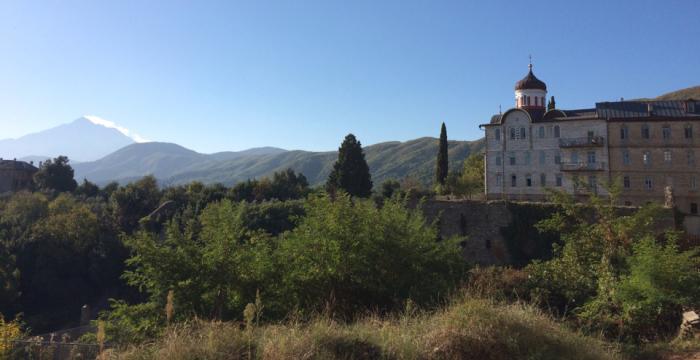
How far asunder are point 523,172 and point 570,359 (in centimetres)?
3349

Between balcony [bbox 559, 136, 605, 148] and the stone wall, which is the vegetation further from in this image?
balcony [bbox 559, 136, 605, 148]

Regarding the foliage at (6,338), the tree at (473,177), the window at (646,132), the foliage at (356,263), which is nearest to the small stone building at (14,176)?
the tree at (473,177)

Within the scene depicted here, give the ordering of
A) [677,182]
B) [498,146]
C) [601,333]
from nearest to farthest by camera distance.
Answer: [601,333], [677,182], [498,146]

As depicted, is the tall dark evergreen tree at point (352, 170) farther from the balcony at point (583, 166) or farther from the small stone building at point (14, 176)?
the small stone building at point (14, 176)

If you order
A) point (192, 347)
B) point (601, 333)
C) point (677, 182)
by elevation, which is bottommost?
point (601, 333)

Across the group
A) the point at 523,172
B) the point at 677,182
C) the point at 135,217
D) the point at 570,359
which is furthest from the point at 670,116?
the point at 135,217

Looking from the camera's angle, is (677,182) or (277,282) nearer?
(277,282)

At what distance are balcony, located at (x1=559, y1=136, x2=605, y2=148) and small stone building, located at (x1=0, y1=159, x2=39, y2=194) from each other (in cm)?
8016

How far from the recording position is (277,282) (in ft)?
30.6

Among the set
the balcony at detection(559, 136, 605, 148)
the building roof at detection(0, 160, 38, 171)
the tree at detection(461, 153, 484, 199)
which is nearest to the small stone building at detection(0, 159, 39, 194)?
the building roof at detection(0, 160, 38, 171)

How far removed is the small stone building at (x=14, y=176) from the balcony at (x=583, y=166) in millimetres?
80178

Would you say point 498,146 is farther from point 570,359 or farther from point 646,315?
point 570,359

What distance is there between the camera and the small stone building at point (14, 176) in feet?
258

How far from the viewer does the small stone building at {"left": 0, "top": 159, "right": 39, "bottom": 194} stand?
78500 millimetres
